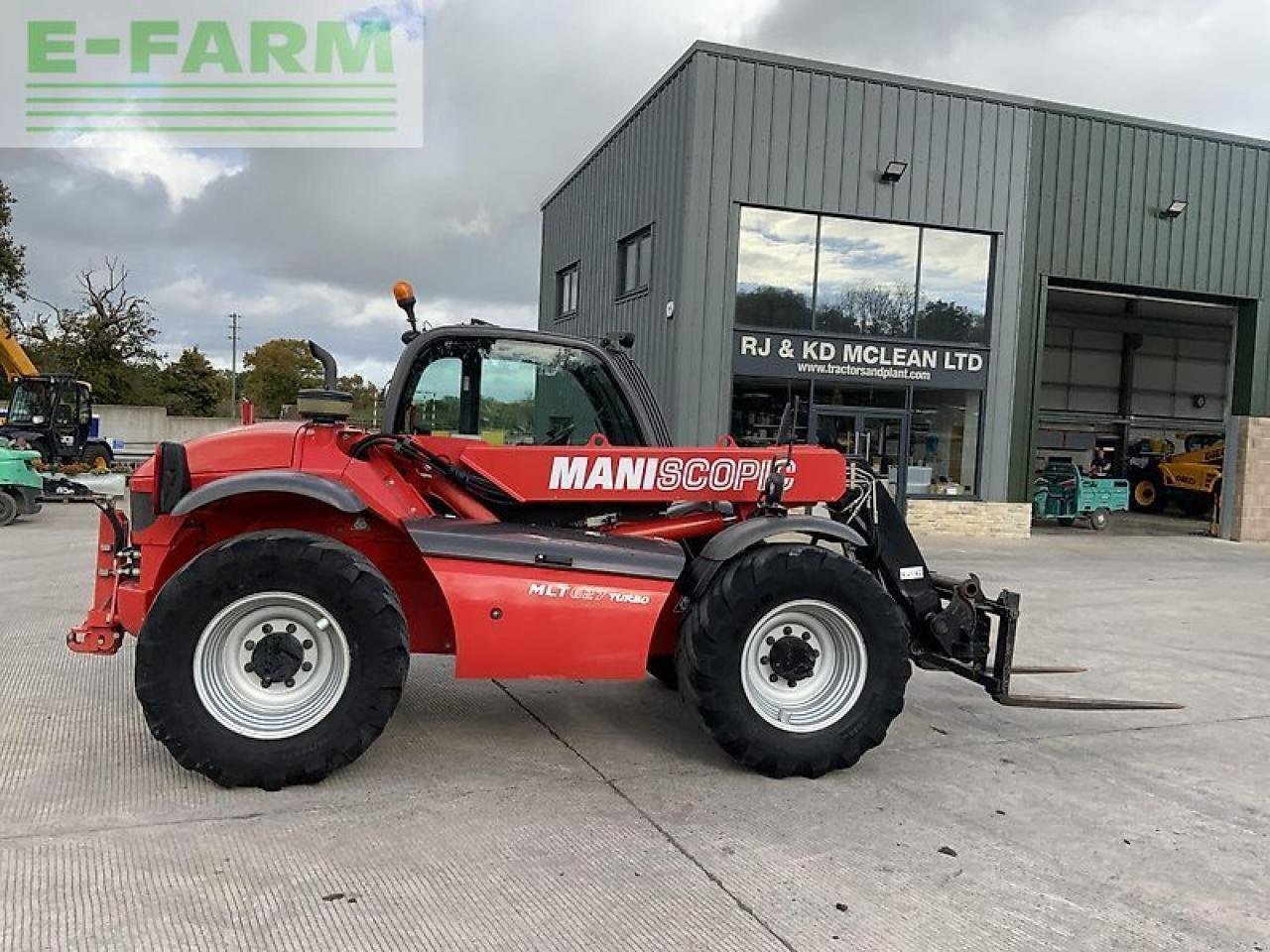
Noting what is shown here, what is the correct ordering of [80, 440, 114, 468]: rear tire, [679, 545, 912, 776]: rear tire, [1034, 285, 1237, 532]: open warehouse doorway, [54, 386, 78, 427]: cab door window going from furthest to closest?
[1034, 285, 1237, 532]: open warehouse doorway < [80, 440, 114, 468]: rear tire < [54, 386, 78, 427]: cab door window < [679, 545, 912, 776]: rear tire

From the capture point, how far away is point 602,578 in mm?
4520

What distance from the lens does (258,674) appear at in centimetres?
432

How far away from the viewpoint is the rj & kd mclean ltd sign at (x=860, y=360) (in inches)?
592

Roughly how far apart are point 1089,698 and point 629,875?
13.5 feet

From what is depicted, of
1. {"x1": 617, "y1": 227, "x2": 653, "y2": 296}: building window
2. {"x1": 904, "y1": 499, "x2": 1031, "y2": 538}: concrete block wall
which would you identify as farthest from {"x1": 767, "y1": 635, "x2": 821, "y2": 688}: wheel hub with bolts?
{"x1": 904, "y1": 499, "x2": 1031, "y2": 538}: concrete block wall

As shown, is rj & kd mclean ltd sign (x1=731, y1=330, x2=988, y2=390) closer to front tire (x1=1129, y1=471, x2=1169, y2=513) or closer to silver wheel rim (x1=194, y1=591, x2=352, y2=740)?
silver wheel rim (x1=194, y1=591, x2=352, y2=740)

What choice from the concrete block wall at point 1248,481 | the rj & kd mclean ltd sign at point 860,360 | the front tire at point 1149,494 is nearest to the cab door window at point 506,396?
the rj & kd mclean ltd sign at point 860,360

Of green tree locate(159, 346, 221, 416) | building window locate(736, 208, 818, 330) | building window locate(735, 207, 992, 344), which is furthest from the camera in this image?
green tree locate(159, 346, 221, 416)

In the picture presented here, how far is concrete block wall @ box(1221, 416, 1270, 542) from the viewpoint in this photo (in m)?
18.3

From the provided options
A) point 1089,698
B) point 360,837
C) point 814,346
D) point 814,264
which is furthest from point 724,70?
point 360,837

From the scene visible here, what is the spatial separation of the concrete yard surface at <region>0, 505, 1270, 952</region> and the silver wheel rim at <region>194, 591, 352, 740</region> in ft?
1.03

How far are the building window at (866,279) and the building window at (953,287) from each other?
250mm

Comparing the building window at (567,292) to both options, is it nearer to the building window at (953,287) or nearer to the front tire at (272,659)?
the building window at (953,287)

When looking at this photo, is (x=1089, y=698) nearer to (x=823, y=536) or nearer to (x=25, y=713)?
(x=823, y=536)
